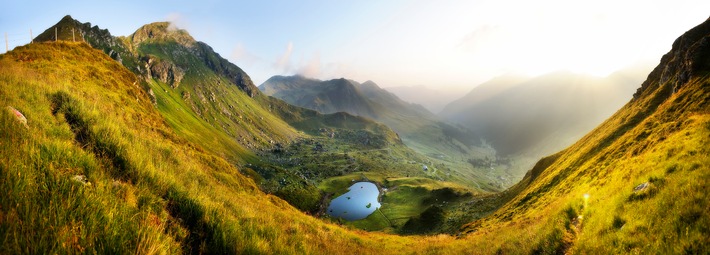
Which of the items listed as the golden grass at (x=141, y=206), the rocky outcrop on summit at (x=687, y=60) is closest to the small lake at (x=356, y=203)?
the rocky outcrop on summit at (x=687, y=60)

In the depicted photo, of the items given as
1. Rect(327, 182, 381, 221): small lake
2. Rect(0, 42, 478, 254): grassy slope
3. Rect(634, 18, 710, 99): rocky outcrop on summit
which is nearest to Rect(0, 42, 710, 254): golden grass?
Rect(0, 42, 478, 254): grassy slope

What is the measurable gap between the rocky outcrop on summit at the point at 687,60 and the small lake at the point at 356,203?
8921cm

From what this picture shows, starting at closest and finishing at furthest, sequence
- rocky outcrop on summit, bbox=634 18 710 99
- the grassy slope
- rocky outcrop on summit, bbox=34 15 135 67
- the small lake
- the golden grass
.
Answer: the grassy slope → the golden grass → rocky outcrop on summit, bbox=634 18 710 99 → the small lake → rocky outcrop on summit, bbox=34 15 135 67

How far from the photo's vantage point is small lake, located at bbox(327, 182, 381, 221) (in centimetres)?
11900

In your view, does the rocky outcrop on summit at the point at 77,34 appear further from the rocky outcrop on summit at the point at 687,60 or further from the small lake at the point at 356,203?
the rocky outcrop on summit at the point at 687,60

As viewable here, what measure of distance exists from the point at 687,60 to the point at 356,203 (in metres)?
108

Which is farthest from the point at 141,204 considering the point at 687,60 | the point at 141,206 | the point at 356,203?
the point at 356,203

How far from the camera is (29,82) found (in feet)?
39.4

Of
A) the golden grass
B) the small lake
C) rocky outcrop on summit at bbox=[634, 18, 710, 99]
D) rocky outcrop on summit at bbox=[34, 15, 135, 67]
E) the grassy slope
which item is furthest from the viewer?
rocky outcrop on summit at bbox=[34, 15, 135, 67]

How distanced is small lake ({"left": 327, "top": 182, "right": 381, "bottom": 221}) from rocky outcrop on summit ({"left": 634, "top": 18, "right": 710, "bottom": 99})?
89209 mm

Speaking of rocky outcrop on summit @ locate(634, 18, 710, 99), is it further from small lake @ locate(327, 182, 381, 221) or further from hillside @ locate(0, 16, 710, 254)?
small lake @ locate(327, 182, 381, 221)

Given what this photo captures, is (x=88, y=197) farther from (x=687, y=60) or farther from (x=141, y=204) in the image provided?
(x=687, y=60)

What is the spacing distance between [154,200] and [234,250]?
2292mm

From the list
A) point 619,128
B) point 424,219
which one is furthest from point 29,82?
point 424,219
